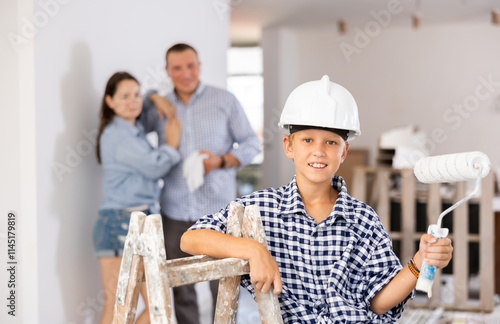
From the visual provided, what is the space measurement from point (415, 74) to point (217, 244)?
723 cm

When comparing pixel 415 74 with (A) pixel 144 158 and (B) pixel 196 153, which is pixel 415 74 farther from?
(A) pixel 144 158

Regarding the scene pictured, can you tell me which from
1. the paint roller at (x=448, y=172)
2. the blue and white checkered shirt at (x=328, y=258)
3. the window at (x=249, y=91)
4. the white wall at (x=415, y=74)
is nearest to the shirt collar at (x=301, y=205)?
the blue and white checkered shirt at (x=328, y=258)

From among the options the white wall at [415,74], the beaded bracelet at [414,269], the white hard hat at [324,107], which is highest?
the white wall at [415,74]

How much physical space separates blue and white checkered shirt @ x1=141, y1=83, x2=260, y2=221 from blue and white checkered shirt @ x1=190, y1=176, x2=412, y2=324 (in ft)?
4.71

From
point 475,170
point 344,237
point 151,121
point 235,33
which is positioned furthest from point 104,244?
point 235,33

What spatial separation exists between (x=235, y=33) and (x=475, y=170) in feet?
24.5

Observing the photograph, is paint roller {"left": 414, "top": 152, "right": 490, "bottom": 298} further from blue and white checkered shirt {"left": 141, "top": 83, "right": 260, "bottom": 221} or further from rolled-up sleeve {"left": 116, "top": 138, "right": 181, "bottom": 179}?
blue and white checkered shirt {"left": 141, "top": 83, "right": 260, "bottom": 221}

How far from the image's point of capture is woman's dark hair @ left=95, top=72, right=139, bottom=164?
104 inches

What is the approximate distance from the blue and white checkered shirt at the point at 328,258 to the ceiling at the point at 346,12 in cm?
528

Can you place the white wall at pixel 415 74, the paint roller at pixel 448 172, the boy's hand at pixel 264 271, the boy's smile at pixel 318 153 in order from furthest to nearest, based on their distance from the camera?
the white wall at pixel 415 74 → the boy's smile at pixel 318 153 → the boy's hand at pixel 264 271 → the paint roller at pixel 448 172

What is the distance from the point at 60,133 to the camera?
254cm

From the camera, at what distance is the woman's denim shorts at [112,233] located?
8.38ft

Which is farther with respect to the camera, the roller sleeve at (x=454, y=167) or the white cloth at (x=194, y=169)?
the white cloth at (x=194, y=169)

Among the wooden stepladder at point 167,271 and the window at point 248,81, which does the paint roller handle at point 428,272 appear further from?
the window at point 248,81
